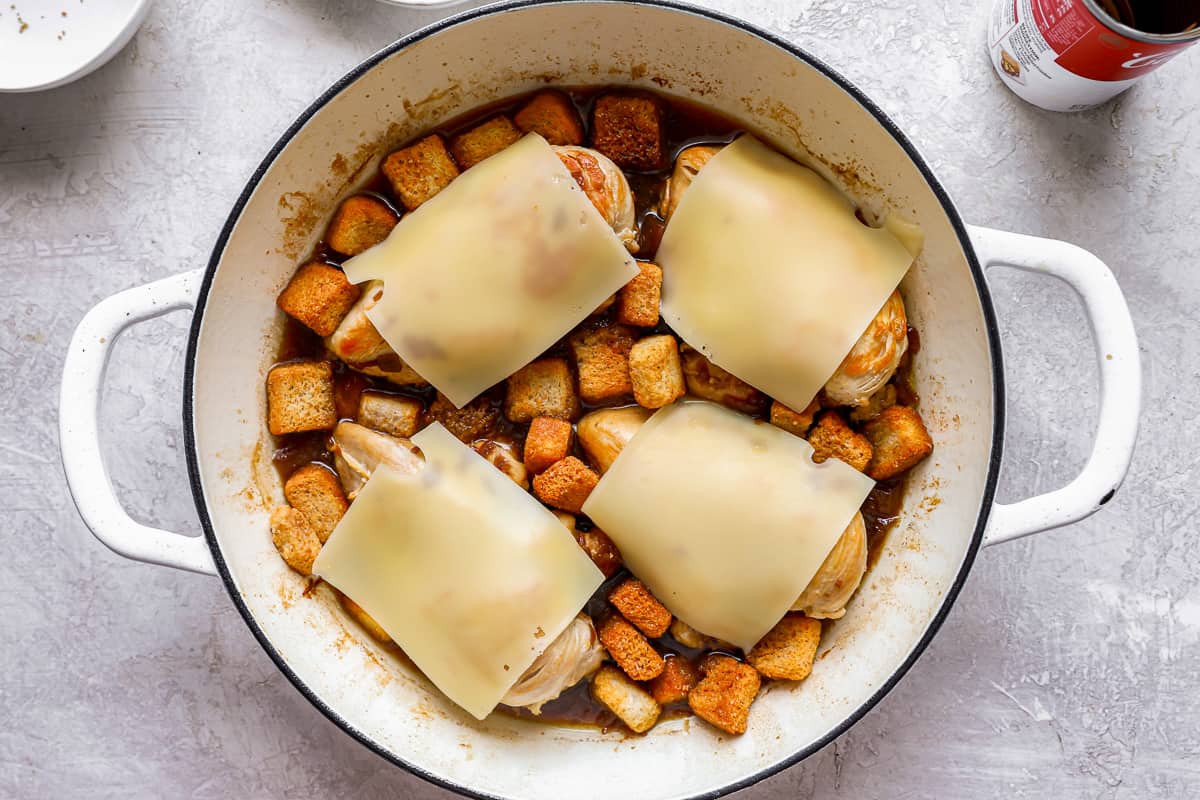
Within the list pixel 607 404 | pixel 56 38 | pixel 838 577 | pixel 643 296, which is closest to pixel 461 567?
pixel 607 404

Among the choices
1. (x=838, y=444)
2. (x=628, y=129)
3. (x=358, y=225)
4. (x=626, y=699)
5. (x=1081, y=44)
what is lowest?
(x=626, y=699)

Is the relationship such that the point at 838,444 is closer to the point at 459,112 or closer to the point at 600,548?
the point at 600,548

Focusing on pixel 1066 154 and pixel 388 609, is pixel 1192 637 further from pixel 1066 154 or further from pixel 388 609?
pixel 388 609

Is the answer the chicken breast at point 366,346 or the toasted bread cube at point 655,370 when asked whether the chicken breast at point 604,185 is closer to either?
the toasted bread cube at point 655,370

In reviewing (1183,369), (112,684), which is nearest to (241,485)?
(112,684)

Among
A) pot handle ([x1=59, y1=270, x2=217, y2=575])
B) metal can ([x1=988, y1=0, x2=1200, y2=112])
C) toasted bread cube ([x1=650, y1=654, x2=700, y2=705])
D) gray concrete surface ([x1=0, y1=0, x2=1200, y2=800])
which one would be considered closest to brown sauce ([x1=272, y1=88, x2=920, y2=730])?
toasted bread cube ([x1=650, y1=654, x2=700, y2=705])
